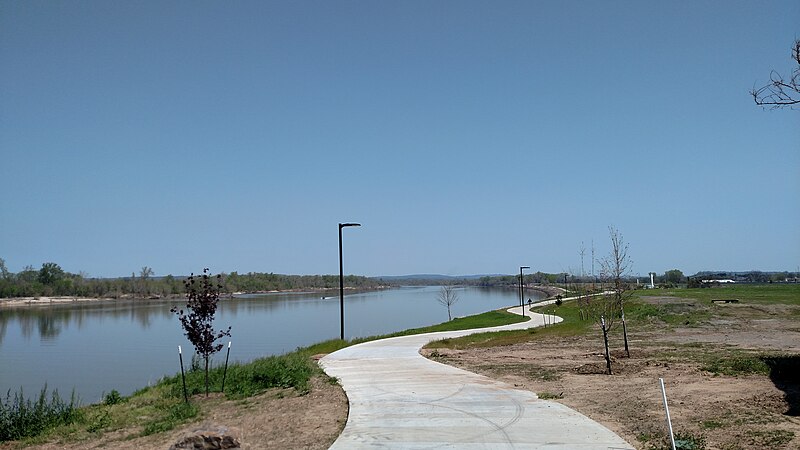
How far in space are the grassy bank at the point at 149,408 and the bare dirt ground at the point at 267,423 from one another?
194 mm

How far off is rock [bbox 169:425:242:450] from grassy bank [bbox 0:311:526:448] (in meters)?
1.97

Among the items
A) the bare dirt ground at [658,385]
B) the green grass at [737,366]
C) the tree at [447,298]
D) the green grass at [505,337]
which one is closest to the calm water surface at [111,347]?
the tree at [447,298]

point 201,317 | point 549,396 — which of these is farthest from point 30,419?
point 549,396

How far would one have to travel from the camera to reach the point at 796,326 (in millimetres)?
25641

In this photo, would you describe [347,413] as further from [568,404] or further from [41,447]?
[41,447]

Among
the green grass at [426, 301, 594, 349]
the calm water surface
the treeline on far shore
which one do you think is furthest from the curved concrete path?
the treeline on far shore

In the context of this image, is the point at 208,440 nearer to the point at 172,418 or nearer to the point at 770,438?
the point at 172,418

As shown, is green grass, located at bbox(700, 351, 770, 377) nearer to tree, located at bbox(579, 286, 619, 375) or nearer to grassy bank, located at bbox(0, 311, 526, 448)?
tree, located at bbox(579, 286, 619, 375)

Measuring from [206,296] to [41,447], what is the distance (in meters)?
3.98

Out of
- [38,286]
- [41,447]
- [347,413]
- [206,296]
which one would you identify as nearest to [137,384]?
[206,296]

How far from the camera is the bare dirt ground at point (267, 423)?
8383mm

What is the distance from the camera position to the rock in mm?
7680

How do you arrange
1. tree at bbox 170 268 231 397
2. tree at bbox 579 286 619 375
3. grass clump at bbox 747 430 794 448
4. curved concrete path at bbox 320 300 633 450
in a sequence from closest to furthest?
grass clump at bbox 747 430 794 448 < curved concrete path at bbox 320 300 633 450 < tree at bbox 170 268 231 397 < tree at bbox 579 286 619 375

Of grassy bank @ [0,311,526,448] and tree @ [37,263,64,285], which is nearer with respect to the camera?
grassy bank @ [0,311,526,448]
